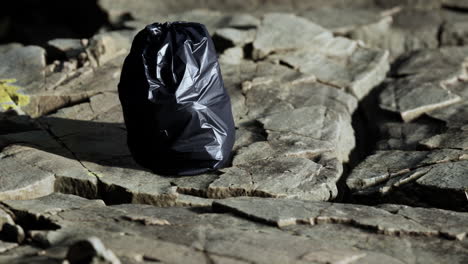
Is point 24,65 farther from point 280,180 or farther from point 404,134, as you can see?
point 404,134

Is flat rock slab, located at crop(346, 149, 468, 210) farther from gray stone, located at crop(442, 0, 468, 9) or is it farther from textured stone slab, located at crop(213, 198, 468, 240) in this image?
gray stone, located at crop(442, 0, 468, 9)

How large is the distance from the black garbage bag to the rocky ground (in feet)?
0.43

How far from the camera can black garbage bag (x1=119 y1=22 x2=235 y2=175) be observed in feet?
13.1

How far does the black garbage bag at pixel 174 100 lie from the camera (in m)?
3.99

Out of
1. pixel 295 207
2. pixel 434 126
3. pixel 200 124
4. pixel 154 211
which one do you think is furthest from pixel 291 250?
pixel 434 126

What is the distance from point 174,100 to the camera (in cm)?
397

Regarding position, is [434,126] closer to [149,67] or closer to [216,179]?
[216,179]

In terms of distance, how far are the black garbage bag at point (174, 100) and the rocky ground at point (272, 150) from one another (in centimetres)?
13

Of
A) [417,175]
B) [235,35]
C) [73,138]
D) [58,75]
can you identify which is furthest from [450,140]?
[58,75]

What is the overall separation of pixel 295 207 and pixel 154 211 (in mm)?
693

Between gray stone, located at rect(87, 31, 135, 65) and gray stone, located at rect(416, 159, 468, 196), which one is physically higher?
gray stone, located at rect(87, 31, 135, 65)

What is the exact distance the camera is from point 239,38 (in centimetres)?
611

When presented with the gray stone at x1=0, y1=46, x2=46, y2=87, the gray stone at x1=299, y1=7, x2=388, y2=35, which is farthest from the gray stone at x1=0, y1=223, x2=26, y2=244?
the gray stone at x1=299, y1=7, x2=388, y2=35

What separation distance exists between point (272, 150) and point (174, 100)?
79 centimetres
